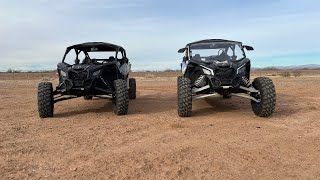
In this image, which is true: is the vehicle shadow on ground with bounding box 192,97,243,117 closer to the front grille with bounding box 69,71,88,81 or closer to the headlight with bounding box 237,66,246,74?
the headlight with bounding box 237,66,246,74

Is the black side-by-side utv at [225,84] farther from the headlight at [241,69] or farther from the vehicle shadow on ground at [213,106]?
the vehicle shadow on ground at [213,106]

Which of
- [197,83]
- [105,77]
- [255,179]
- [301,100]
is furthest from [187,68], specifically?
[255,179]

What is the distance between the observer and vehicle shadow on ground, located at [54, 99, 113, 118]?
10.3 m

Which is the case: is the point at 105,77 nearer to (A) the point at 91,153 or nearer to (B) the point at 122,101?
(B) the point at 122,101

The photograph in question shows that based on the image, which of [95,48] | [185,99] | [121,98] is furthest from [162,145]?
[95,48]

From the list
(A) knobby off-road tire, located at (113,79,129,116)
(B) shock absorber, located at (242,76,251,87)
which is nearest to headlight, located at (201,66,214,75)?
(B) shock absorber, located at (242,76,251,87)

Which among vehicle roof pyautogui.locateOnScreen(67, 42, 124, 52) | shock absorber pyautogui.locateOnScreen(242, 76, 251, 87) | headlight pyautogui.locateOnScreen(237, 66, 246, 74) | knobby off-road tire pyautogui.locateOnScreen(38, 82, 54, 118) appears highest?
vehicle roof pyautogui.locateOnScreen(67, 42, 124, 52)

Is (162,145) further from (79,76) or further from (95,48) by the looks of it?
(95,48)

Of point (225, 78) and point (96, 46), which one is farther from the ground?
point (96, 46)

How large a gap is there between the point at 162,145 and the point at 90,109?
555 cm

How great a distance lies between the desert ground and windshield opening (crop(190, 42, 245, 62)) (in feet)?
5.24

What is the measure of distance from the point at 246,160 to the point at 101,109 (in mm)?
6703

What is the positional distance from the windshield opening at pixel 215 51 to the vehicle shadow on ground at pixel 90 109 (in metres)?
3.04

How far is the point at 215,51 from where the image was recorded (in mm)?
11039
